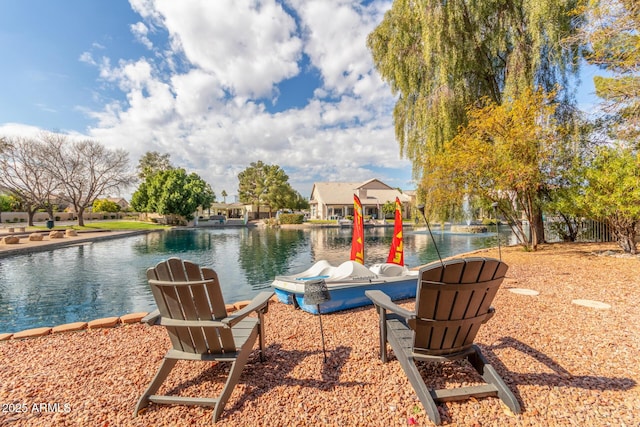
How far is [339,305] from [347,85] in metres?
11.4

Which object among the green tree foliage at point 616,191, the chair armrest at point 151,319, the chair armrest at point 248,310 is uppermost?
the green tree foliage at point 616,191

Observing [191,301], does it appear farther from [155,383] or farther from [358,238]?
[358,238]

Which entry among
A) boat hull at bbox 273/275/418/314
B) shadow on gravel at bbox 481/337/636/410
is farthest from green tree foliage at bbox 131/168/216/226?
shadow on gravel at bbox 481/337/636/410

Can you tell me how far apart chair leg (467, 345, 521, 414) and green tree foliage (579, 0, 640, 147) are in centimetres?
774

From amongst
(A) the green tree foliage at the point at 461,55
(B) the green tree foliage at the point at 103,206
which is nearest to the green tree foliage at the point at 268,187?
(B) the green tree foliage at the point at 103,206

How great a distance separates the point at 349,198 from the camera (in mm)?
39500

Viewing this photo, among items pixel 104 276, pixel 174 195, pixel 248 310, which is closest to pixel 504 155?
pixel 248 310

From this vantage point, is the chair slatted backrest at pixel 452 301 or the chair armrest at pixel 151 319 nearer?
the chair slatted backrest at pixel 452 301

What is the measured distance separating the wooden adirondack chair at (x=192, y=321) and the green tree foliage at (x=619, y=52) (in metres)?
9.00

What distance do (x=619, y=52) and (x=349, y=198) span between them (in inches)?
1305

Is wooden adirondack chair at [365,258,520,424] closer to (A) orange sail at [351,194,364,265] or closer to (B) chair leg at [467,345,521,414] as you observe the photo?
(B) chair leg at [467,345,521,414]

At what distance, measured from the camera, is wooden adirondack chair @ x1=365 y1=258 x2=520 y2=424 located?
6.47 ft

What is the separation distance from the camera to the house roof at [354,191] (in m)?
39.3

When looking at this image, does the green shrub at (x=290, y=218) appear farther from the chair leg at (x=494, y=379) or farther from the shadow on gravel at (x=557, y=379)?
the chair leg at (x=494, y=379)
